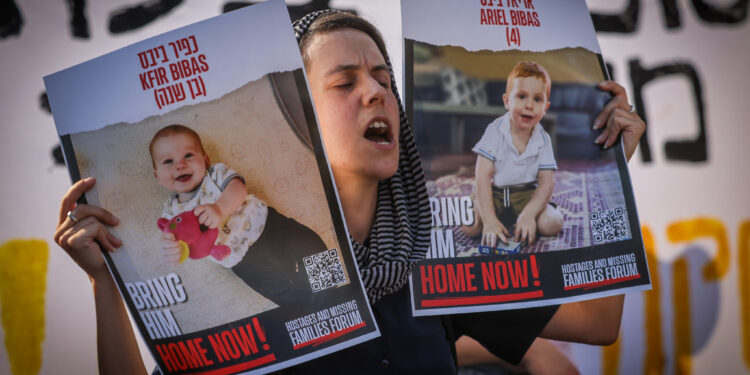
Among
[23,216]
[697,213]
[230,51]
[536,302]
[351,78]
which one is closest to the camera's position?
[230,51]

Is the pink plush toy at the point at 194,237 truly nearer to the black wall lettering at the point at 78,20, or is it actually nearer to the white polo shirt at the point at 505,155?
the white polo shirt at the point at 505,155

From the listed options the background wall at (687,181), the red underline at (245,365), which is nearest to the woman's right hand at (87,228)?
the red underline at (245,365)

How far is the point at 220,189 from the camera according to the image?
100 centimetres

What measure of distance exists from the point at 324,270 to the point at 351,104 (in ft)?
0.99

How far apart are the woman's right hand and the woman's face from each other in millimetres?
398

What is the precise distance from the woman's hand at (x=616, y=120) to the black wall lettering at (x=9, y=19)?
1.46 m

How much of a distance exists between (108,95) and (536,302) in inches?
34.0

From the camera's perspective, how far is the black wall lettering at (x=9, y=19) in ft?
5.42

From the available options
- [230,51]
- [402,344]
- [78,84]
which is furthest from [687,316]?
[78,84]

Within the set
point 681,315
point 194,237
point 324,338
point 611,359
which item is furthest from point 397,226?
point 681,315

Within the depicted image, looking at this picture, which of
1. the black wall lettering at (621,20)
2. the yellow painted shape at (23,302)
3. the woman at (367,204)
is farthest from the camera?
the black wall lettering at (621,20)

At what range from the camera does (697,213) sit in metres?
2.07

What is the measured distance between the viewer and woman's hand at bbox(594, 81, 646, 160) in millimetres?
1306

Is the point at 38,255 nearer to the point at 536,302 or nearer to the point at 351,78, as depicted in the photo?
the point at 351,78
